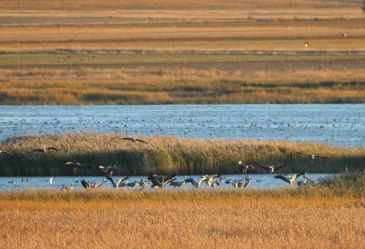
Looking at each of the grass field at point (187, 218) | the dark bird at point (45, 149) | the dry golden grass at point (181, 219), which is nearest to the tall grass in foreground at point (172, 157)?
the dark bird at point (45, 149)

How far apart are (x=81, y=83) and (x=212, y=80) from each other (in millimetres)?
5606

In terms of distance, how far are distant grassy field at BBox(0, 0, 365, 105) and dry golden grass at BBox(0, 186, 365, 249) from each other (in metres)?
24.9

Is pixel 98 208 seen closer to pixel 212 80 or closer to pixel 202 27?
pixel 212 80

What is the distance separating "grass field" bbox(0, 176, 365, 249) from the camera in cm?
1473

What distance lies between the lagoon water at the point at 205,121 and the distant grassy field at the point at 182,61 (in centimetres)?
213

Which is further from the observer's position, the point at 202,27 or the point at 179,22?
the point at 179,22

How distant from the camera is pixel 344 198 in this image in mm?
19094

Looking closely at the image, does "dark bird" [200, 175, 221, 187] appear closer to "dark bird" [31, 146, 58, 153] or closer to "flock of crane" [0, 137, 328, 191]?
"flock of crane" [0, 137, 328, 191]

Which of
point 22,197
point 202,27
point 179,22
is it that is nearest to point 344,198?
point 22,197

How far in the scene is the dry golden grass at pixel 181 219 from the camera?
1471cm

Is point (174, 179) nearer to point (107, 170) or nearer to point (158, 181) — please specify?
point (158, 181)

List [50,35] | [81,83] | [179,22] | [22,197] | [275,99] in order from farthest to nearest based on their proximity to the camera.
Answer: [179,22] → [50,35] → [81,83] → [275,99] → [22,197]

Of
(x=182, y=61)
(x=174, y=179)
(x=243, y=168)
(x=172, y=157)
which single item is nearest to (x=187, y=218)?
(x=174, y=179)

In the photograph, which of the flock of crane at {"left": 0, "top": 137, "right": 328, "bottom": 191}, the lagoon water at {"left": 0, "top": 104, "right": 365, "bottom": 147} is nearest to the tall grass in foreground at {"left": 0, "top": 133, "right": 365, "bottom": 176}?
the flock of crane at {"left": 0, "top": 137, "right": 328, "bottom": 191}
